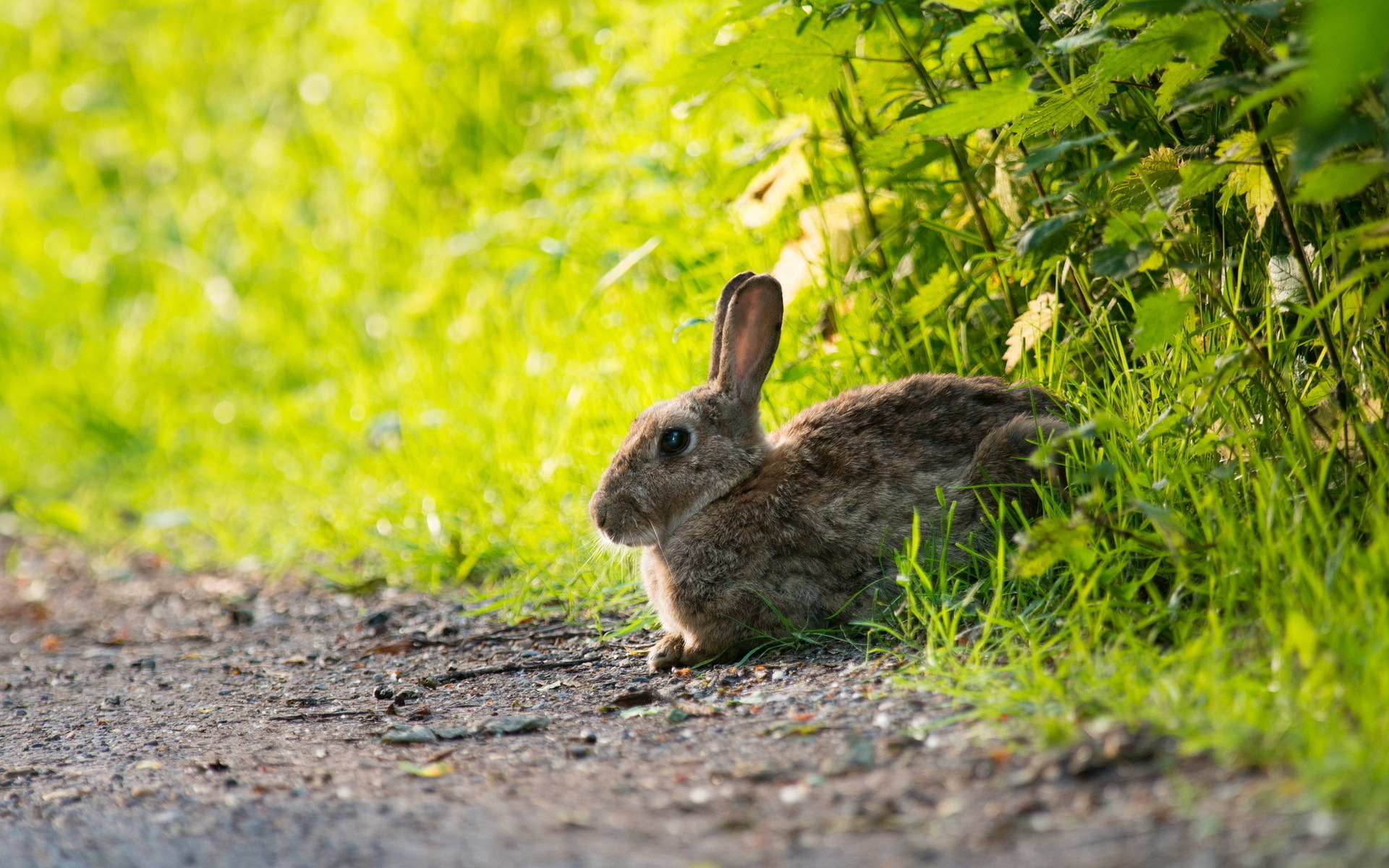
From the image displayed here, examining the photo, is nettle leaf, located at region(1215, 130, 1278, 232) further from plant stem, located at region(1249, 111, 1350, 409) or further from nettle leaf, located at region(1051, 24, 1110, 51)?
nettle leaf, located at region(1051, 24, 1110, 51)

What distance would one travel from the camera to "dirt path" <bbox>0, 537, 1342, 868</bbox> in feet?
7.98

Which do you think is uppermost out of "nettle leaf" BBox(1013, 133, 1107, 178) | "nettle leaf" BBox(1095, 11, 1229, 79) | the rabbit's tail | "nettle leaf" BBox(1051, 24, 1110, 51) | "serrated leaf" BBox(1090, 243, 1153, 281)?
"nettle leaf" BBox(1051, 24, 1110, 51)

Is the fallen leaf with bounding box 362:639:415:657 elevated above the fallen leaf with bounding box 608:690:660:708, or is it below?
above

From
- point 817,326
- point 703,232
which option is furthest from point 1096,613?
point 703,232

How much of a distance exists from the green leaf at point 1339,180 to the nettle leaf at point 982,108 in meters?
0.69

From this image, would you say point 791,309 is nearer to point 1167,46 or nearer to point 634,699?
point 634,699

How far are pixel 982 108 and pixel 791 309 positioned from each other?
5.78 feet

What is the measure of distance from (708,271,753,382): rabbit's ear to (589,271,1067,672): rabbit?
0.01 metres

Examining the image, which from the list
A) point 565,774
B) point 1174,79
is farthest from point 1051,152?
point 565,774

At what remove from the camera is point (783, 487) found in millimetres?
4074

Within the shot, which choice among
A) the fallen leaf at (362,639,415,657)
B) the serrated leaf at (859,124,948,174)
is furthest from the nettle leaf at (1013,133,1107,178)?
the fallen leaf at (362,639,415,657)

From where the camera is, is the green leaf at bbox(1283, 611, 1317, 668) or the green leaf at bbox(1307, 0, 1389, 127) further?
the green leaf at bbox(1283, 611, 1317, 668)

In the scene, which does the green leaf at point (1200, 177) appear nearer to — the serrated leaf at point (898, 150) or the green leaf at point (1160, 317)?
the green leaf at point (1160, 317)

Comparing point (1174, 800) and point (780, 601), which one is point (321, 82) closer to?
point (780, 601)
